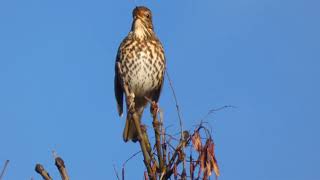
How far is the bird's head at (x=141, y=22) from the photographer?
809 centimetres

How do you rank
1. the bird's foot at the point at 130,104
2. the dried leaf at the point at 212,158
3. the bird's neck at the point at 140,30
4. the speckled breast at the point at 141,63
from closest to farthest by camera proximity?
the dried leaf at the point at 212,158
the bird's foot at the point at 130,104
the speckled breast at the point at 141,63
the bird's neck at the point at 140,30

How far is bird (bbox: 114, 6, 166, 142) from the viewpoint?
7.90 meters

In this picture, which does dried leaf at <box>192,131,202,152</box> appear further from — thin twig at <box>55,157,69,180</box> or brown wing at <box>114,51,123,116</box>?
brown wing at <box>114,51,123,116</box>

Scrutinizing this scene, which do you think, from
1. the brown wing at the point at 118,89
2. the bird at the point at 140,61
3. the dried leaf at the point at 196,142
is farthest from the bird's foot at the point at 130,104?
the brown wing at the point at 118,89

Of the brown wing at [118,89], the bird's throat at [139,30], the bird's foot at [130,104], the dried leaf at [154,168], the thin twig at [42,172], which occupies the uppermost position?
the bird's throat at [139,30]

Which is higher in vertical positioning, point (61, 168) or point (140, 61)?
point (140, 61)

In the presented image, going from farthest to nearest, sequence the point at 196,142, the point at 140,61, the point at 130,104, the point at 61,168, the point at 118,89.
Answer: the point at 118,89
the point at 140,61
the point at 130,104
the point at 196,142
the point at 61,168

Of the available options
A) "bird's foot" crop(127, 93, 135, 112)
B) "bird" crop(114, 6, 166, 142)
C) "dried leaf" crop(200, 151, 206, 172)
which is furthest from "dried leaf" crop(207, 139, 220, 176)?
"bird" crop(114, 6, 166, 142)

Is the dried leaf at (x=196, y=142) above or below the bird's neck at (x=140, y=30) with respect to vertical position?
below

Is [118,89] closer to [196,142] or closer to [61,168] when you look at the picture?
[196,142]

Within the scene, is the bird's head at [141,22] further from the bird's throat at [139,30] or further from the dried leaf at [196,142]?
the dried leaf at [196,142]

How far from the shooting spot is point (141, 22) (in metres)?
8.08

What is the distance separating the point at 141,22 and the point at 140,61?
497 millimetres

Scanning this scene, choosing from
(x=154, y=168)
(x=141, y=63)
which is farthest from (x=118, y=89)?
(x=154, y=168)
